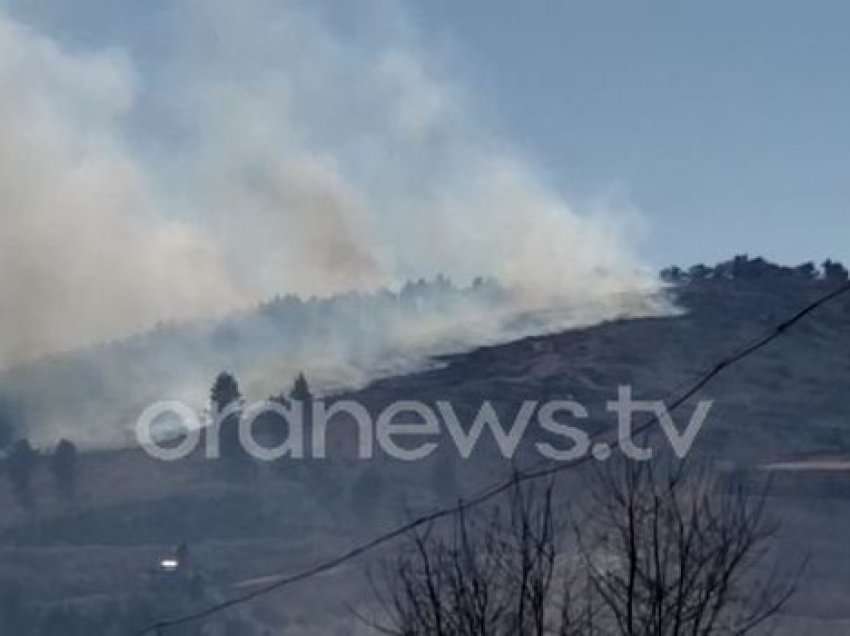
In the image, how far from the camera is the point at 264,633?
10775 centimetres

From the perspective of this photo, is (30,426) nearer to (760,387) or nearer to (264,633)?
(760,387)

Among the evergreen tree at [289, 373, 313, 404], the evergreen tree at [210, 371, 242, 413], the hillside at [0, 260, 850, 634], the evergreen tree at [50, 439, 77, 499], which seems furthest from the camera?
the evergreen tree at [210, 371, 242, 413]

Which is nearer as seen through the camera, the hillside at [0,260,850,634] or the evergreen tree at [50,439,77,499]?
the hillside at [0,260,850,634]

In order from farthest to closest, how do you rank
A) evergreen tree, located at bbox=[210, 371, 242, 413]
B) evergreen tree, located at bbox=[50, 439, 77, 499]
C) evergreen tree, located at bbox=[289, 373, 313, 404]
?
evergreen tree, located at bbox=[210, 371, 242, 413]
evergreen tree, located at bbox=[50, 439, 77, 499]
evergreen tree, located at bbox=[289, 373, 313, 404]

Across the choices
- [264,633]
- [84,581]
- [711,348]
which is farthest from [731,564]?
[711,348]

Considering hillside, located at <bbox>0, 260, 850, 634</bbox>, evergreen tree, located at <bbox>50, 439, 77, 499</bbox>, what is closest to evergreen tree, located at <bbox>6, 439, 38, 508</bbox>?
hillside, located at <bbox>0, 260, 850, 634</bbox>

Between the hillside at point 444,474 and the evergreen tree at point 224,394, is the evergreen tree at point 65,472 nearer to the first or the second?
the hillside at point 444,474

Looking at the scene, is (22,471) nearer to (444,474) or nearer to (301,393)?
(301,393)

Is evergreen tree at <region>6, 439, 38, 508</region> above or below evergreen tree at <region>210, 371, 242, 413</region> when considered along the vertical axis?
below

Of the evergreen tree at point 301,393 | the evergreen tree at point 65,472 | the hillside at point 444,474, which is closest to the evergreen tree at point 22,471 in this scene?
the hillside at point 444,474

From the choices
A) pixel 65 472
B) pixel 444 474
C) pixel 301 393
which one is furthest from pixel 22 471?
pixel 444 474

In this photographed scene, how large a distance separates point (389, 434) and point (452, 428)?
4.59 metres

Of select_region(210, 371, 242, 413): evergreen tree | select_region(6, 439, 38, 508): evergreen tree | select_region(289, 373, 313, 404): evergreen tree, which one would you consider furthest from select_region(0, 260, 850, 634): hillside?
select_region(210, 371, 242, 413): evergreen tree

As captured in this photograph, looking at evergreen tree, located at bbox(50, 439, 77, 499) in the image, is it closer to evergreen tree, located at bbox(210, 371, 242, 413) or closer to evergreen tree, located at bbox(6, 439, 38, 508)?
evergreen tree, located at bbox(6, 439, 38, 508)
